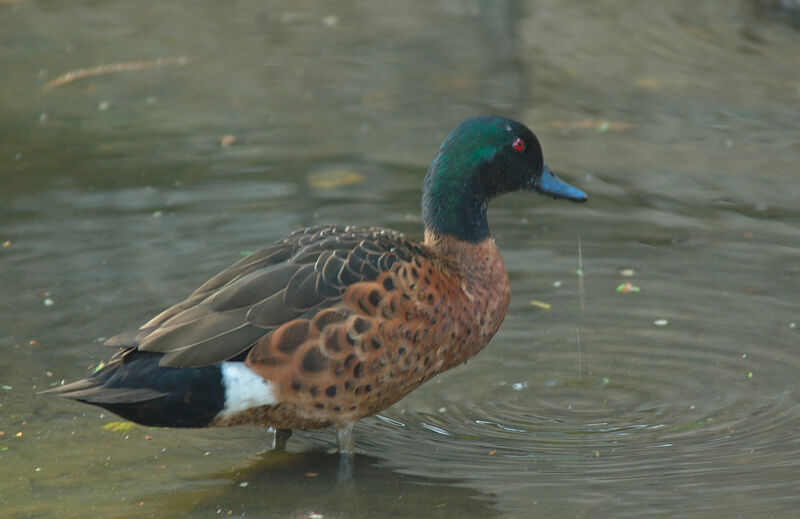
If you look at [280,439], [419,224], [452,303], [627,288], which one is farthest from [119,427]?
[627,288]

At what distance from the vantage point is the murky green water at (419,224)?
4.80 meters

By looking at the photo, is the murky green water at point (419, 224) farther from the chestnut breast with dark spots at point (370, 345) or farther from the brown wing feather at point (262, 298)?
the brown wing feather at point (262, 298)

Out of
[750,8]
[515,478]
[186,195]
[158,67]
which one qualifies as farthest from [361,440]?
[750,8]

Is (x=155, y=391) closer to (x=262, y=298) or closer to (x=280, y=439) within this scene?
(x=262, y=298)

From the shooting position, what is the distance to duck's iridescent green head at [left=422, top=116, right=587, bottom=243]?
5.45 meters

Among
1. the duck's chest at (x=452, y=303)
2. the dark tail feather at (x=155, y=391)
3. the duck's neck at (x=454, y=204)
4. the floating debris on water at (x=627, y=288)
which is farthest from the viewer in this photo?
the floating debris on water at (x=627, y=288)

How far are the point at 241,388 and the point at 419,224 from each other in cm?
296

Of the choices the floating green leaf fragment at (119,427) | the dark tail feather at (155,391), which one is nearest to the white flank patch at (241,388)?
the dark tail feather at (155,391)

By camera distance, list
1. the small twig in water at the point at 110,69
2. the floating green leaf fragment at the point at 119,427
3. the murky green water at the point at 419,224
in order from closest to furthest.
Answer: the murky green water at the point at 419,224
the floating green leaf fragment at the point at 119,427
the small twig in water at the point at 110,69

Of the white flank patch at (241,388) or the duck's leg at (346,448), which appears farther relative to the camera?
the duck's leg at (346,448)

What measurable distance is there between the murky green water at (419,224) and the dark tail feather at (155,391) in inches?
12.7

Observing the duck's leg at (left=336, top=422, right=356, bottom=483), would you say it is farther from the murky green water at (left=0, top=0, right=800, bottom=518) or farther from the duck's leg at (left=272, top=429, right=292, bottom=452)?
the duck's leg at (left=272, top=429, right=292, bottom=452)

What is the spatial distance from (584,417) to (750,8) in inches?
318

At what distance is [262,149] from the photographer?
8938 mm
